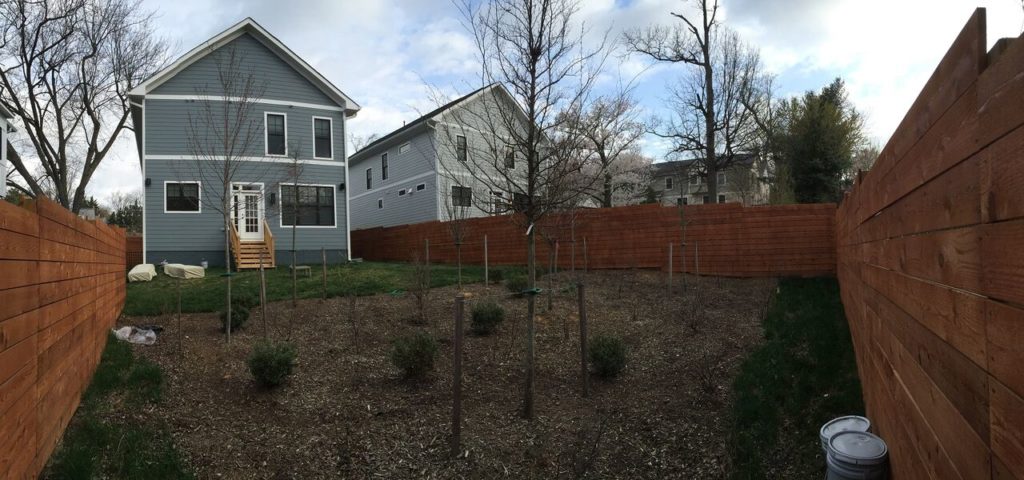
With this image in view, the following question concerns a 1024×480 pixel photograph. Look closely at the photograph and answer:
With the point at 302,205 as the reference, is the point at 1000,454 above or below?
below

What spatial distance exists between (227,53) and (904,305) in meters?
20.2

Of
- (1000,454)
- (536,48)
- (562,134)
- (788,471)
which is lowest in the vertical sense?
(788,471)

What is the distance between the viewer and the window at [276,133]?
18422 mm

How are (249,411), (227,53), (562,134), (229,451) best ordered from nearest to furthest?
(229,451) → (249,411) → (562,134) → (227,53)

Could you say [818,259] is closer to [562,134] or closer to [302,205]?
[562,134]

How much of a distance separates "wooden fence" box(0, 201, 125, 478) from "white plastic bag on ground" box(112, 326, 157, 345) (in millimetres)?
1373

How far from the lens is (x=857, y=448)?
9.03 ft

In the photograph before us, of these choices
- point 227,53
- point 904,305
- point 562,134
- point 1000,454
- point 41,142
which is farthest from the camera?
point 41,142

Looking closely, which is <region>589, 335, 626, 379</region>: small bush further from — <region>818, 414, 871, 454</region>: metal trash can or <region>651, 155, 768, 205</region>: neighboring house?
<region>651, 155, 768, 205</region>: neighboring house

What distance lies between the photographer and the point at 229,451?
4398 mm

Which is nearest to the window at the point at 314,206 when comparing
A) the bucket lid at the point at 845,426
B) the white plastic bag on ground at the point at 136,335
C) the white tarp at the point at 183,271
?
the white tarp at the point at 183,271

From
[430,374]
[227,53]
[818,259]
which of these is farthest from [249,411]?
[227,53]

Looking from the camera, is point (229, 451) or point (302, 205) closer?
point (229, 451)

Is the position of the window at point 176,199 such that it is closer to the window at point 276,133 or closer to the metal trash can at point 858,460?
the window at point 276,133
